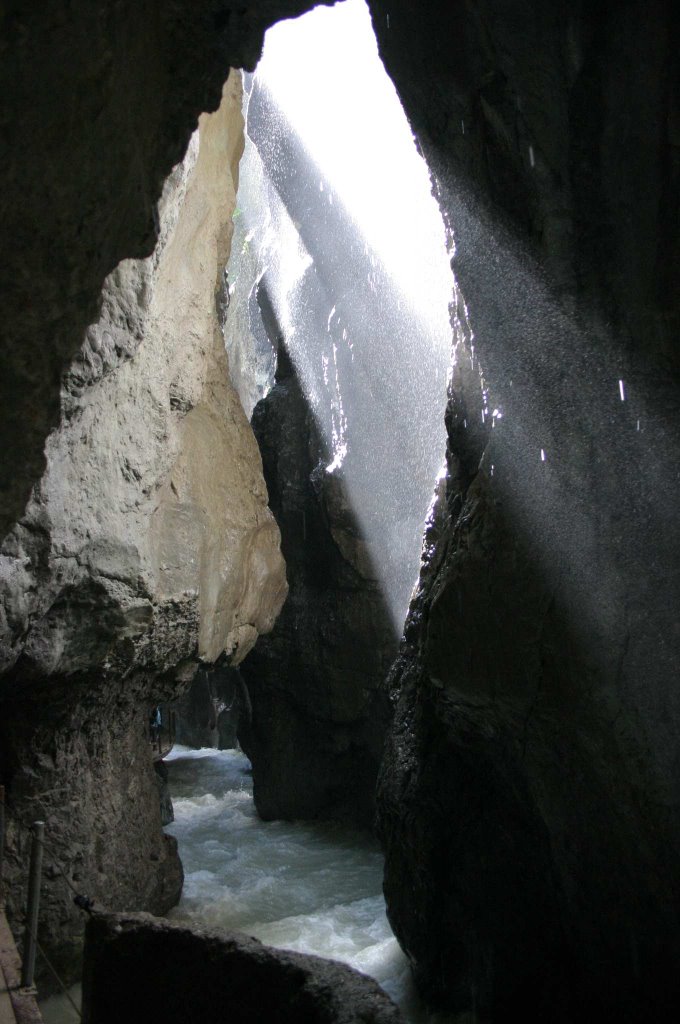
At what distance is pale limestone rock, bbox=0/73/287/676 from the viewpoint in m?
5.03

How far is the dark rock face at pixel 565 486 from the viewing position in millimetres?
4195

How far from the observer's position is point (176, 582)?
669cm

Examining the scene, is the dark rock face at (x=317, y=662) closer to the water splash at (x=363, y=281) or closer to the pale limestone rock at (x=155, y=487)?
the water splash at (x=363, y=281)

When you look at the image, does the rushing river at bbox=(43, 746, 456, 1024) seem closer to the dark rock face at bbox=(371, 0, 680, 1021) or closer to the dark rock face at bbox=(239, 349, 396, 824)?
the dark rock face at bbox=(239, 349, 396, 824)

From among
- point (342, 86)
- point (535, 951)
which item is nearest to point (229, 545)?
point (535, 951)

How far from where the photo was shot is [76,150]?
2633mm

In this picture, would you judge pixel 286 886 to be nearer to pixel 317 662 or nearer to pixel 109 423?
pixel 317 662

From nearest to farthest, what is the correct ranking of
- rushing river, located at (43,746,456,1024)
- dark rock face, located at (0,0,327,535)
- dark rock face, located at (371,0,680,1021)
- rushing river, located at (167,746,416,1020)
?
1. dark rock face, located at (0,0,327,535)
2. dark rock face, located at (371,0,680,1021)
3. rushing river, located at (43,746,456,1024)
4. rushing river, located at (167,746,416,1020)

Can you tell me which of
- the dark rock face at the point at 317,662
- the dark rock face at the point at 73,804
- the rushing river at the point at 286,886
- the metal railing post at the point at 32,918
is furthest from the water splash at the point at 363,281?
the metal railing post at the point at 32,918

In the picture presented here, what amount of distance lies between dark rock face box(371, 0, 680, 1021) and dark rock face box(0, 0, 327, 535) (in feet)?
4.94

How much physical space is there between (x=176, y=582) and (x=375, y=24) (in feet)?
13.2

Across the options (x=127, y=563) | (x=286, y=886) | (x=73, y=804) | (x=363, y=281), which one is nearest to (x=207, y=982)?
(x=127, y=563)

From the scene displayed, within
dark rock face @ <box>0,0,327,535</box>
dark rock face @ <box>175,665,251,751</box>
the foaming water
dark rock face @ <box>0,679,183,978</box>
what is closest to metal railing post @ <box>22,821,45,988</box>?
dark rock face @ <box>0,0,327,535</box>

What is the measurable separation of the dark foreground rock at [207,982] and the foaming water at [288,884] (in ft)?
8.54
